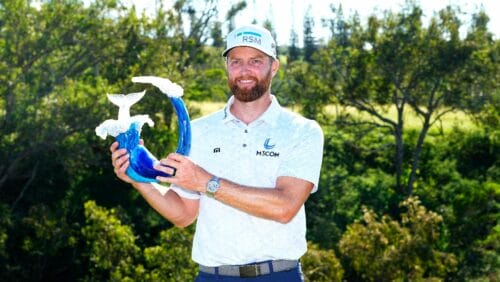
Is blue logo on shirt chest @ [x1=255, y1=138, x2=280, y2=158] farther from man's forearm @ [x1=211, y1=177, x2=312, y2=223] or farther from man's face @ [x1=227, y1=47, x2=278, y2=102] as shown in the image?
man's face @ [x1=227, y1=47, x2=278, y2=102]

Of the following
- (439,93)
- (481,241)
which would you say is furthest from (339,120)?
(481,241)

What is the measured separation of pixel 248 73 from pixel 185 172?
2.11 feet

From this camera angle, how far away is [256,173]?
3.65 m

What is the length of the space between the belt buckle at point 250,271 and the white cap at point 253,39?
3.04ft

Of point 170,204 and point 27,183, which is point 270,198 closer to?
point 170,204

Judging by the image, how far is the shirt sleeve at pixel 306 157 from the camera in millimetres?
3604

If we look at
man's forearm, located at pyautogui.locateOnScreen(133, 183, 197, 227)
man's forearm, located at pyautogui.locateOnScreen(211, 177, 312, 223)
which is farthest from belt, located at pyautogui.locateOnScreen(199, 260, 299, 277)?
man's forearm, located at pyautogui.locateOnScreen(133, 183, 197, 227)

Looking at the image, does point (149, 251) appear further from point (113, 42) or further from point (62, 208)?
point (113, 42)

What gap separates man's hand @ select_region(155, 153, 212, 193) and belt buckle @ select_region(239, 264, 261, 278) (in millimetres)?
509

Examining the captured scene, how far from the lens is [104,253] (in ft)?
49.4

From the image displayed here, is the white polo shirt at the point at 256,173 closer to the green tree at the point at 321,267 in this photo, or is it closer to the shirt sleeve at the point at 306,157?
the shirt sleeve at the point at 306,157

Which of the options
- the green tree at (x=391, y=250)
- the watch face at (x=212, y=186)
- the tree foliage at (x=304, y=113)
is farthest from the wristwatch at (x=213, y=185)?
the green tree at (x=391, y=250)

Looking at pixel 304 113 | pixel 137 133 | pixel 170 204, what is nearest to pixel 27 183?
pixel 304 113

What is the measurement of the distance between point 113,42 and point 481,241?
1012cm
